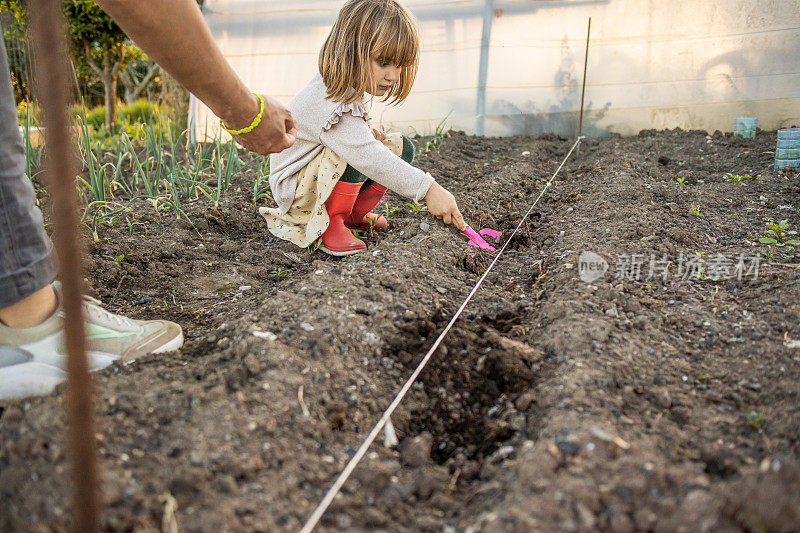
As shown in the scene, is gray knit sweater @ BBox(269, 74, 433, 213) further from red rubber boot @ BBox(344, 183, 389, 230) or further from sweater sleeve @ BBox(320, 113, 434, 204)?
red rubber boot @ BBox(344, 183, 389, 230)

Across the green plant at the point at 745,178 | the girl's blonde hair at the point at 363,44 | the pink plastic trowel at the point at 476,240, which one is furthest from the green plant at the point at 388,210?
the green plant at the point at 745,178

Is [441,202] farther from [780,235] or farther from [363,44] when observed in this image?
[780,235]

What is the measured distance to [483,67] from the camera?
13.9 ft

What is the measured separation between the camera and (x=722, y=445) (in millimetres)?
941

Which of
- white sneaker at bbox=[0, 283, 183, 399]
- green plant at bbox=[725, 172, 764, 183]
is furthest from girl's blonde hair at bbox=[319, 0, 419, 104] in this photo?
green plant at bbox=[725, 172, 764, 183]

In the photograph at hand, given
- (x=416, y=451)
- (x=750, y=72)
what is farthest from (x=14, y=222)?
(x=750, y=72)

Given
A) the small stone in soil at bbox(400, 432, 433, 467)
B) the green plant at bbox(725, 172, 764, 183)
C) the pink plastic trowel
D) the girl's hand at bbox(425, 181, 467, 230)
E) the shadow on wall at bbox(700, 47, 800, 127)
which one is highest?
the shadow on wall at bbox(700, 47, 800, 127)

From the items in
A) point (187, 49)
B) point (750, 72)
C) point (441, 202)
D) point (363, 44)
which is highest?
point (750, 72)

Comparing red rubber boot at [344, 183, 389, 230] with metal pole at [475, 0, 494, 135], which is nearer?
red rubber boot at [344, 183, 389, 230]

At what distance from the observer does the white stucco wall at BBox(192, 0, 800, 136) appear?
150 inches

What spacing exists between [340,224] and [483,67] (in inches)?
109

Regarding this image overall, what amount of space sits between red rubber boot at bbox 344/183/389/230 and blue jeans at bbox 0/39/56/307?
3.85ft

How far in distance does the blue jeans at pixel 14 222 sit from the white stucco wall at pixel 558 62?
3.27 meters

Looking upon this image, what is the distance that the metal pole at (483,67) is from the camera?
416cm
